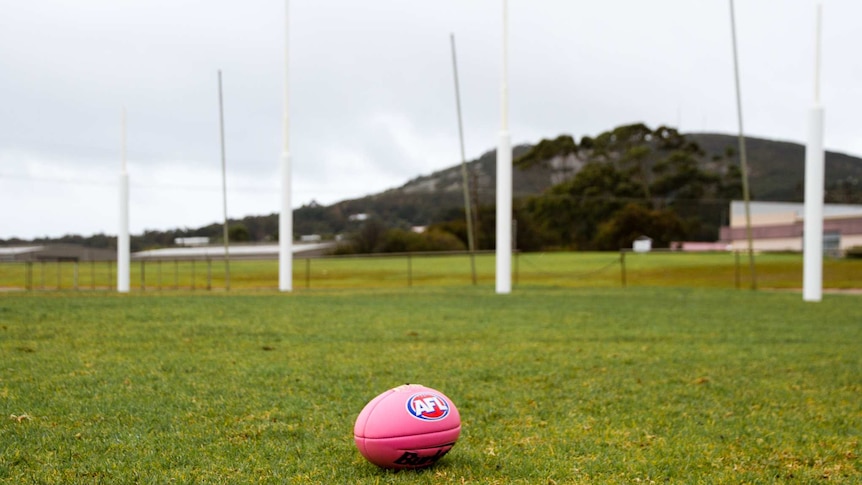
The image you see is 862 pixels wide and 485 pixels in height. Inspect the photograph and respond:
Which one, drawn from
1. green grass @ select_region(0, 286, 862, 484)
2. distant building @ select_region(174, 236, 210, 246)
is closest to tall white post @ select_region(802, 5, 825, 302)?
green grass @ select_region(0, 286, 862, 484)

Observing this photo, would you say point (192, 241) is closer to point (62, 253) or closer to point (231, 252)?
point (231, 252)

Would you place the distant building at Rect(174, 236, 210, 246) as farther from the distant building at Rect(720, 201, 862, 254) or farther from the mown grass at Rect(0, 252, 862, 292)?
the distant building at Rect(720, 201, 862, 254)

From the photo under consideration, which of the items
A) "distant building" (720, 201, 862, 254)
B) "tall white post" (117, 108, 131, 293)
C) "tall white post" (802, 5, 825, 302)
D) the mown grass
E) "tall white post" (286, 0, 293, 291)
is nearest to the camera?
"tall white post" (802, 5, 825, 302)

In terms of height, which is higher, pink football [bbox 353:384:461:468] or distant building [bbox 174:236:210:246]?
distant building [bbox 174:236:210:246]

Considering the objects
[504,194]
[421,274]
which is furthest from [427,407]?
[421,274]

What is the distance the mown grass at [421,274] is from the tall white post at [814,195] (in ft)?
26.0

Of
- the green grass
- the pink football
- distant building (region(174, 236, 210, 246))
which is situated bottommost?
the green grass

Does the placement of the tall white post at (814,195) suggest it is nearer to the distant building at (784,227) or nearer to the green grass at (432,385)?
the green grass at (432,385)

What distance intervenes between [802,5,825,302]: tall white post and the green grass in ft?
30.8

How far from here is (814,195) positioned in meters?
19.8

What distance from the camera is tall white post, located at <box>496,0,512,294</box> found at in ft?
65.8

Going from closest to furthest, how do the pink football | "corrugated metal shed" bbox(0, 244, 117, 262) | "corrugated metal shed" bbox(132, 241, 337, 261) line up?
1. the pink football
2. "corrugated metal shed" bbox(0, 244, 117, 262)
3. "corrugated metal shed" bbox(132, 241, 337, 261)

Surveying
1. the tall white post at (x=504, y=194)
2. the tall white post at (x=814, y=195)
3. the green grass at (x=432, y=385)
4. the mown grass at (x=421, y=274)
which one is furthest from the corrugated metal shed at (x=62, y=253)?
the tall white post at (x=814, y=195)

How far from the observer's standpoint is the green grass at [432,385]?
372cm
